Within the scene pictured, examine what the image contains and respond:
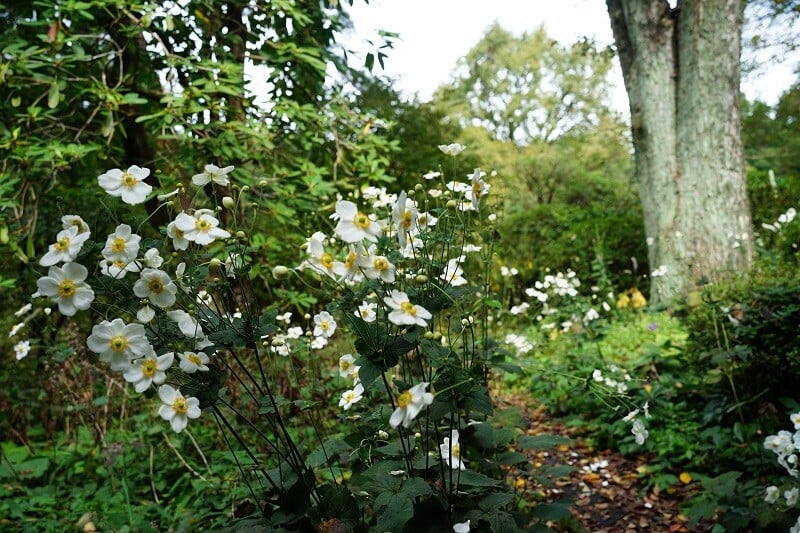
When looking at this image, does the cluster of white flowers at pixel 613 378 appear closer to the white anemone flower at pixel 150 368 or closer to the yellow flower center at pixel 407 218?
the yellow flower center at pixel 407 218

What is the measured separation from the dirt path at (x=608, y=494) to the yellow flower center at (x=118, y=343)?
147 centimetres

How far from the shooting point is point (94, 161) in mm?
3033

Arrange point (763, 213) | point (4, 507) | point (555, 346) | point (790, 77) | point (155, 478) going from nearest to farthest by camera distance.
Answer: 1. point (4, 507)
2. point (155, 478)
3. point (555, 346)
4. point (763, 213)
5. point (790, 77)

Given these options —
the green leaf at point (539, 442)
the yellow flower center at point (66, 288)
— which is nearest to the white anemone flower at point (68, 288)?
the yellow flower center at point (66, 288)

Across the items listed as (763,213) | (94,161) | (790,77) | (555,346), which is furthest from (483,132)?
(94,161)

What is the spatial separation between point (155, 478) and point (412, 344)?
6.35 ft

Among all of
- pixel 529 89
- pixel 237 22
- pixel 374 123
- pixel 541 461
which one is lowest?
pixel 541 461

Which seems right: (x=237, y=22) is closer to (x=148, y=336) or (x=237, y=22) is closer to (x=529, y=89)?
(x=148, y=336)

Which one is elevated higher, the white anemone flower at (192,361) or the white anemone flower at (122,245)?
the white anemone flower at (122,245)

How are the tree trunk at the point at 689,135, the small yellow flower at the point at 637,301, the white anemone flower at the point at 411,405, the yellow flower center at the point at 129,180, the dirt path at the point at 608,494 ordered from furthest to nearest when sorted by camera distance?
the small yellow flower at the point at 637,301
the tree trunk at the point at 689,135
the dirt path at the point at 608,494
the yellow flower center at the point at 129,180
the white anemone flower at the point at 411,405

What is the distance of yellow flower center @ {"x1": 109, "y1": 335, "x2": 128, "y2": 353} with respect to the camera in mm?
963

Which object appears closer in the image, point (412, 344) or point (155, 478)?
point (412, 344)

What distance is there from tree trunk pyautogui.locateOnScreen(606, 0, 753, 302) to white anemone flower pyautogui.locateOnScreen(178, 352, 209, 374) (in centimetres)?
418

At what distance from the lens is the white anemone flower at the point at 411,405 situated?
871 mm
